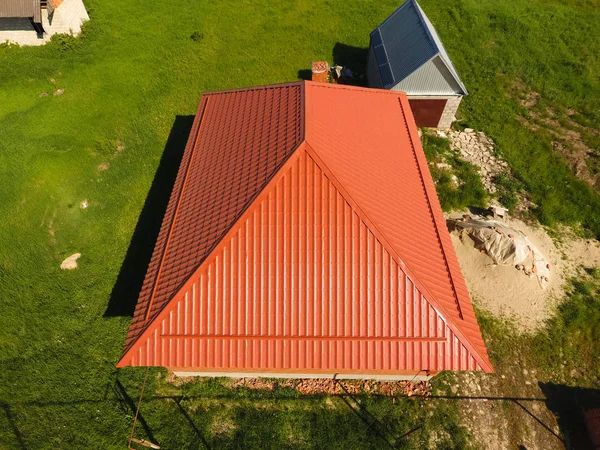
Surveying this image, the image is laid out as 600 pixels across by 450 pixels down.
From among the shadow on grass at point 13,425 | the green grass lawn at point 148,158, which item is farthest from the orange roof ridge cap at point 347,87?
the shadow on grass at point 13,425

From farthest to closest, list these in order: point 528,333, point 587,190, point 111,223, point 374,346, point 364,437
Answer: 1. point 587,190
2. point 111,223
3. point 528,333
4. point 364,437
5. point 374,346

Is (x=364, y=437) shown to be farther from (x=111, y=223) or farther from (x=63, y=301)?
(x=111, y=223)

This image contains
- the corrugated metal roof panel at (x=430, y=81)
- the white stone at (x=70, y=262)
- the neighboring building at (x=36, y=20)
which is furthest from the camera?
the neighboring building at (x=36, y=20)

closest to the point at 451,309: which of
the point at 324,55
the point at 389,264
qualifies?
the point at 389,264

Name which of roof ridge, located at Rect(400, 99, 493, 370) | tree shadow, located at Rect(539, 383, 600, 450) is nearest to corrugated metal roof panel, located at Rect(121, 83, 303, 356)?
roof ridge, located at Rect(400, 99, 493, 370)

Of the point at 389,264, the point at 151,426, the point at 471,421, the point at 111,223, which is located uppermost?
the point at 389,264

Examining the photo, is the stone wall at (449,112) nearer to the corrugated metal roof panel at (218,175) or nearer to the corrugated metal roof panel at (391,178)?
the corrugated metal roof panel at (391,178)
